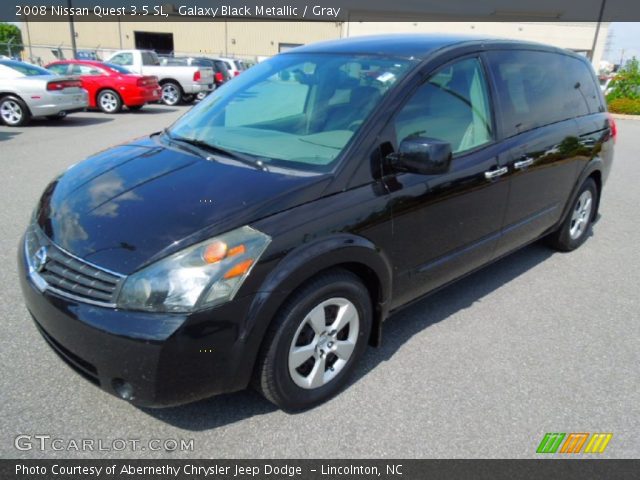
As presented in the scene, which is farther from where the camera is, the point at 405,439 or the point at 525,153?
the point at 525,153

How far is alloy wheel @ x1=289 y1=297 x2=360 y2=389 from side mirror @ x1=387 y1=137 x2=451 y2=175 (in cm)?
79

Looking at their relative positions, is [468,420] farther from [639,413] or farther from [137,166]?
[137,166]

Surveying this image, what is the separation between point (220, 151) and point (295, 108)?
2.03 feet

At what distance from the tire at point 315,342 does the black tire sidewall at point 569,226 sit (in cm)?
286

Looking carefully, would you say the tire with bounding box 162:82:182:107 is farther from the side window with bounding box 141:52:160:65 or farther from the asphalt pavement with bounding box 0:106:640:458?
the asphalt pavement with bounding box 0:106:640:458

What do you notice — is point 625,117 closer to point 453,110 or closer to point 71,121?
point 71,121

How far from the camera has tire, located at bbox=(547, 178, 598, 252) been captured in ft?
15.5

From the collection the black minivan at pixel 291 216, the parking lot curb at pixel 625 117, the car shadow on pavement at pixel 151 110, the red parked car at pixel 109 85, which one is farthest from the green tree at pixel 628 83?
the black minivan at pixel 291 216

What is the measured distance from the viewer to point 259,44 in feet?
159

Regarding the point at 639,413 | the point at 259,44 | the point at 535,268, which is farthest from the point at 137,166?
the point at 259,44

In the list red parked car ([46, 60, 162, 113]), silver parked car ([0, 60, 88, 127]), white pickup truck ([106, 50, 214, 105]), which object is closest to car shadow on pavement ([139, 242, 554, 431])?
silver parked car ([0, 60, 88, 127])

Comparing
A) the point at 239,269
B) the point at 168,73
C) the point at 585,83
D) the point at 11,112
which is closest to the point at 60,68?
the point at 168,73

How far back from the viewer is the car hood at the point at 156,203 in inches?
85.6

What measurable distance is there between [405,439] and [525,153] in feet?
7.36
